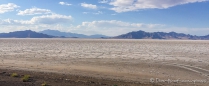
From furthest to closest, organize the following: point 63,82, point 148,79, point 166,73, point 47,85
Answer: point 166,73 < point 148,79 < point 63,82 < point 47,85

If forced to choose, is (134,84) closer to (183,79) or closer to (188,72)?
(183,79)

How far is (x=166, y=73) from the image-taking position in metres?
16.3

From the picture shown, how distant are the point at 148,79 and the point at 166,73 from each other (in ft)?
9.09

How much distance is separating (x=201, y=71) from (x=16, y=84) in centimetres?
1283

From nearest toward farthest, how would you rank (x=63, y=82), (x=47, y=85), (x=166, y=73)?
(x=47, y=85) < (x=63, y=82) < (x=166, y=73)

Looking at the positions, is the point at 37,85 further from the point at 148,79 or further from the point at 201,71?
the point at 201,71

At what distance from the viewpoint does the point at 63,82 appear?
38.8 feet

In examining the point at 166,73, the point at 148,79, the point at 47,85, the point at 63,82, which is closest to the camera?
the point at 47,85

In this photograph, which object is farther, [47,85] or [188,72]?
[188,72]

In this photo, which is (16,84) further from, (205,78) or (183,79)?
(205,78)

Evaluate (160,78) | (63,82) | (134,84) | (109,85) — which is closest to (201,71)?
(160,78)

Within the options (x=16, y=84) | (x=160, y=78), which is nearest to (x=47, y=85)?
(x=16, y=84)

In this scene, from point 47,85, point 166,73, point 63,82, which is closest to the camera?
point 47,85

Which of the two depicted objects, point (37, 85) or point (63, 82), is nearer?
point (37, 85)
